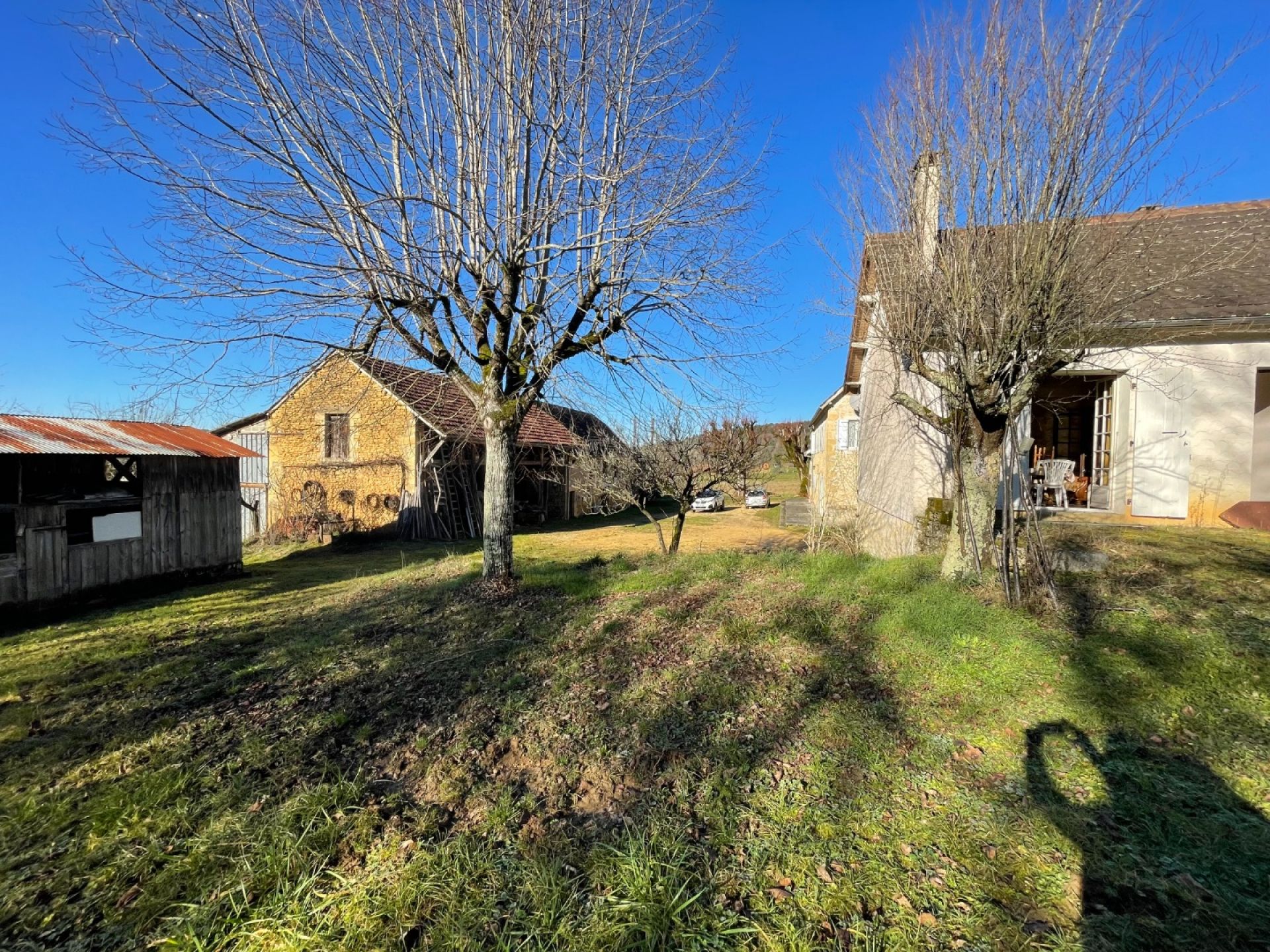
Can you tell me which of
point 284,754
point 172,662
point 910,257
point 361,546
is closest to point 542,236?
point 910,257

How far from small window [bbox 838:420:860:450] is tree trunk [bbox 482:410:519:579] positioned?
32.3 ft

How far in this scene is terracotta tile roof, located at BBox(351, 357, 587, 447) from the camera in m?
7.00

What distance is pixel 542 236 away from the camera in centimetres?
570

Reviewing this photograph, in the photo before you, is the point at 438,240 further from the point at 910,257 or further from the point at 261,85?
the point at 910,257

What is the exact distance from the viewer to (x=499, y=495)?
20.1 ft

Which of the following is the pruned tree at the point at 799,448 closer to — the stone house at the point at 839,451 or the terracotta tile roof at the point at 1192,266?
the stone house at the point at 839,451

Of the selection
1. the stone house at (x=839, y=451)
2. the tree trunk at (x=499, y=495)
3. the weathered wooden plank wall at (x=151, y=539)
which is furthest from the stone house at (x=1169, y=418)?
the weathered wooden plank wall at (x=151, y=539)

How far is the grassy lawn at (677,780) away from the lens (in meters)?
1.94

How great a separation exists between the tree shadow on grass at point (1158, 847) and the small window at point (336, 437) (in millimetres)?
17792

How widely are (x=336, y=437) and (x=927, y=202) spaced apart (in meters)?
16.8

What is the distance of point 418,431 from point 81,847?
14.0 metres

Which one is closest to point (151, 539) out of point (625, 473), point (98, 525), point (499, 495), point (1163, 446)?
point (98, 525)

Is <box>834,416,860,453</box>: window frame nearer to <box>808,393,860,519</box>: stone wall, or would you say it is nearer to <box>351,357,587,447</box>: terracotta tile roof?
<box>808,393,860,519</box>: stone wall

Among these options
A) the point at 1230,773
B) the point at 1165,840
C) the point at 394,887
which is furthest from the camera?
the point at 1230,773
